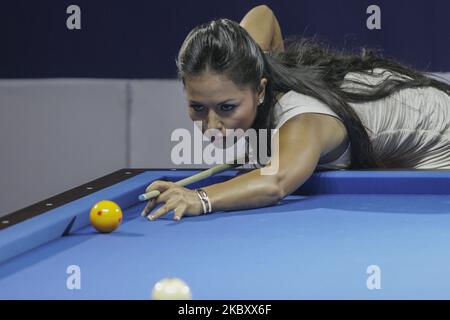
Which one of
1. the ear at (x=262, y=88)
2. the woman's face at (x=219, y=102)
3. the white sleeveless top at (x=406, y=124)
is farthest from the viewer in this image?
the white sleeveless top at (x=406, y=124)

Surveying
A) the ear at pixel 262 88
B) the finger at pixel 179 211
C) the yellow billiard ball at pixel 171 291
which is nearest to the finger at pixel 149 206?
the finger at pixel 179 211

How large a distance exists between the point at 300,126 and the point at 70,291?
1.29 meters

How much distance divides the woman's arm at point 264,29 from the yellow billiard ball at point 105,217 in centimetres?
186

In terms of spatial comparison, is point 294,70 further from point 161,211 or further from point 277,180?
point 161,211

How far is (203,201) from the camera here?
2514 mm

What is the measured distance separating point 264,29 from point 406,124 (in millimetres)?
1070

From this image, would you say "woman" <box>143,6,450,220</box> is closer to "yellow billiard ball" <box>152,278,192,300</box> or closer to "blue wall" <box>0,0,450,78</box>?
"yellow billiard ball" <box>152,278,192,300</box>

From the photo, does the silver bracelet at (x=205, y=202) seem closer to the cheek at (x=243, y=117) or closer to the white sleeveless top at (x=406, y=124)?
the cheek at (x=243, y=117)

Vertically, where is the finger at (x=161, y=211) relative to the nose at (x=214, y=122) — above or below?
below

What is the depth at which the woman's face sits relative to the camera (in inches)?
107

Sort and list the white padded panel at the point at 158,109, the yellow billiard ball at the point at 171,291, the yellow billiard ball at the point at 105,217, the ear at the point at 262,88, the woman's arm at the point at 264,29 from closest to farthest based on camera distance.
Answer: the yellow billiard ball at the point at 171,291, the yellow billiard ball at the point at 105,217, the ear at the point at 262,88, the woman's arm at the point at 264,29, the white padded panel at the point at 158,109

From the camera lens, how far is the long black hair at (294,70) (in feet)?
9.02

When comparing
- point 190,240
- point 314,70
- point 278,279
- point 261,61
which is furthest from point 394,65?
point 278,279
